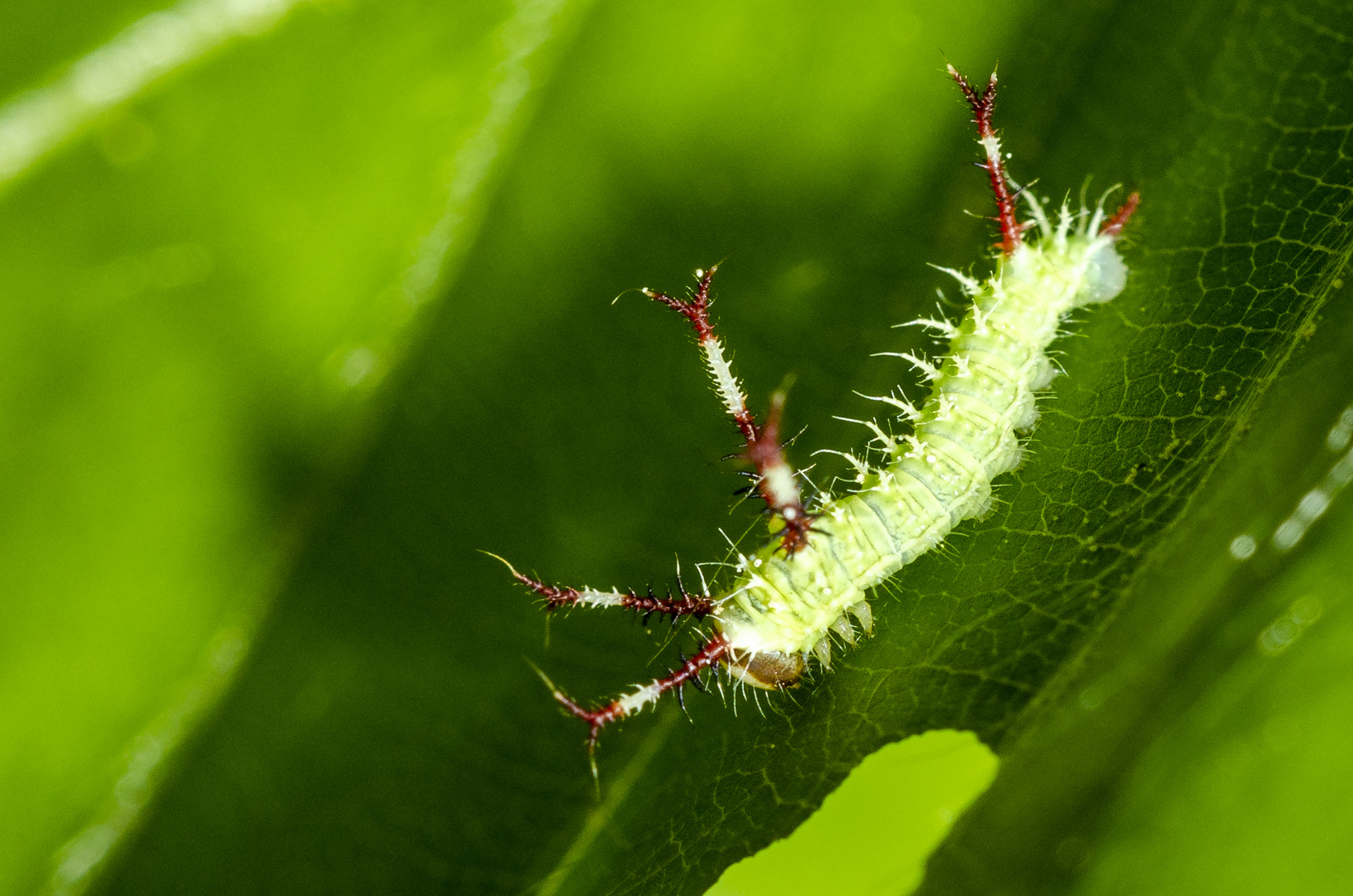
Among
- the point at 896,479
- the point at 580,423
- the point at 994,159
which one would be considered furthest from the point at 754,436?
the point at 994,159

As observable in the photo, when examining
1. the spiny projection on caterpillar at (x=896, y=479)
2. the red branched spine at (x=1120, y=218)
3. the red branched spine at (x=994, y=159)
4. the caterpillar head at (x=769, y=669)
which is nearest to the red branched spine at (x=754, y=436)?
the spiny projection on caterpillar at (x=896, y=479)

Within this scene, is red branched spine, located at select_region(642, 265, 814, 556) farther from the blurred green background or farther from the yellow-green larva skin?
the blurred green background

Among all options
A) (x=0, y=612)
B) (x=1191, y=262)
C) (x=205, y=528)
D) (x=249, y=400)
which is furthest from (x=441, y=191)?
(x=1191, y=262)

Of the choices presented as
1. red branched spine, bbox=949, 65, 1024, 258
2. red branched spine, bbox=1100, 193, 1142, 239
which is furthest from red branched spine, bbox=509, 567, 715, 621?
red branched spine, bbox=1100, 193, 1142, 239

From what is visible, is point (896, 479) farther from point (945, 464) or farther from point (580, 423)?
point (580, 423)

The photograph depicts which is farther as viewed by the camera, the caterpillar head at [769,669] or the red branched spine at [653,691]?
the caterpillar head at [769,669]

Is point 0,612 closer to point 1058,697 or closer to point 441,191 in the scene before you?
point 441,191

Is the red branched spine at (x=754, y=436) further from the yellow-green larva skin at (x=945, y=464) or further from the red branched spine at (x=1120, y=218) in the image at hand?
the red branched spine at (x=1120, y=218)
